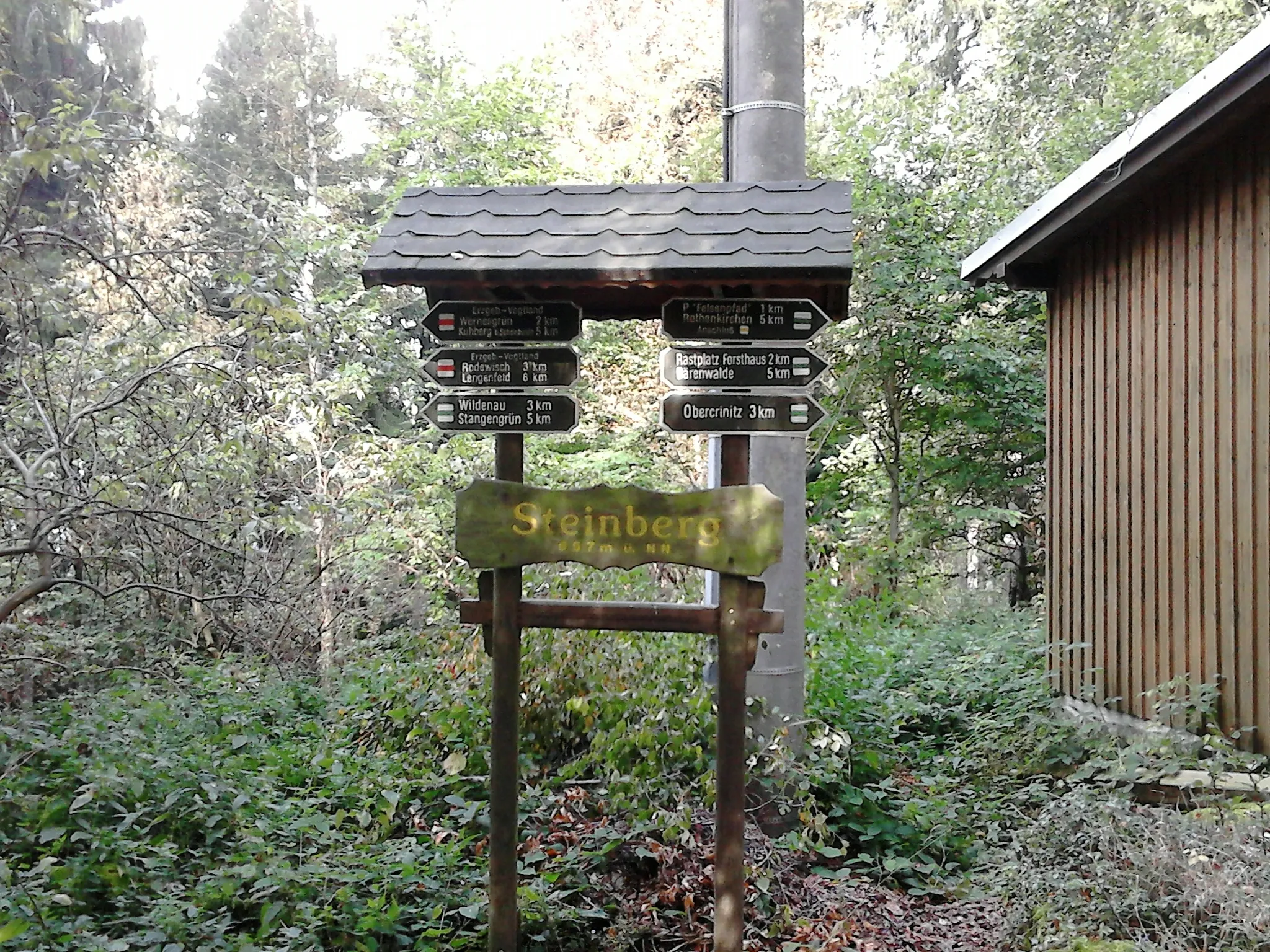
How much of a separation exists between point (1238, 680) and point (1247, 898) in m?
2.39

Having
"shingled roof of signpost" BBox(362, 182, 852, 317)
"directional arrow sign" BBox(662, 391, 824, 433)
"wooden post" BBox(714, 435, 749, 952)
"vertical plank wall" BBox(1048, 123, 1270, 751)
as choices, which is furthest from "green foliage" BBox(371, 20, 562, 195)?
"wooden post" BBox(714, 435, 749, 952)

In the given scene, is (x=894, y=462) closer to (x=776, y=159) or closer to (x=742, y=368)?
(x=776, y=159)

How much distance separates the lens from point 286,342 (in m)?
5.35

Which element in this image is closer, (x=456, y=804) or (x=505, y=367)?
(x=505, y=367)

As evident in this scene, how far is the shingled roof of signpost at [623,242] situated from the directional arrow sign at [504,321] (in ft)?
0.15

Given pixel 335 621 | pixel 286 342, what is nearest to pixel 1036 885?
pixel 286 342

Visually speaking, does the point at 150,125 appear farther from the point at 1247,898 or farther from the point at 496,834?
the point at 1247,898

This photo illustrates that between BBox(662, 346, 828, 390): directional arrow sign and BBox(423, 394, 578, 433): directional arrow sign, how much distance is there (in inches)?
17.5

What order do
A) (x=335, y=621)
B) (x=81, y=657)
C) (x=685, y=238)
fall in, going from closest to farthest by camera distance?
(x=685, y=238) → (x=81, y=657) → (x=335, y=621)

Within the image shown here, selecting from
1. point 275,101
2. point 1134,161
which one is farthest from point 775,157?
point 275,101

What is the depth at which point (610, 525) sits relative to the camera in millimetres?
3801

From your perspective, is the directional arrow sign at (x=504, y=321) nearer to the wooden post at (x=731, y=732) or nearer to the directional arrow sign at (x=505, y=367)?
the directional arrow sign at (x=505, y=367)

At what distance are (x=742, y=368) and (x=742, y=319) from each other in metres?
0.19

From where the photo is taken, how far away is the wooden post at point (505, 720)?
12.6 ft
